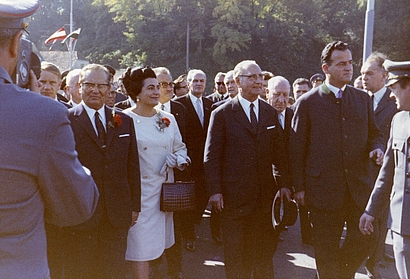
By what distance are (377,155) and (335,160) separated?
0.38 meters

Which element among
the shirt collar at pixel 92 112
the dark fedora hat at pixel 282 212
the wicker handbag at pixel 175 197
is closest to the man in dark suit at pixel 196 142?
the wicker handbag at pixel 175 197

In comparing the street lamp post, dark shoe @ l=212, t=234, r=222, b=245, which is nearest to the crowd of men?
dark shoe @ l=212, t=234, r=222, b=245

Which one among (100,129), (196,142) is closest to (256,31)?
(196,142)

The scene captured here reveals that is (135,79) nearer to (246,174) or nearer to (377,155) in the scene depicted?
(246,174)

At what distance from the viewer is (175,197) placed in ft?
15.4

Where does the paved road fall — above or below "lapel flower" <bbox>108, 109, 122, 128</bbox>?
below

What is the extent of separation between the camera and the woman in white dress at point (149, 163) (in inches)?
182

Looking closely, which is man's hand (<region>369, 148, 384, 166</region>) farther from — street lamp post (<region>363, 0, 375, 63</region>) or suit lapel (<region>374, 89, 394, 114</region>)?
street lamp post (<region>363, 0, 375, 63</region>)

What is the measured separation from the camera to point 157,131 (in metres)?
4.79

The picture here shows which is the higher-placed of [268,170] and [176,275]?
[268,170]

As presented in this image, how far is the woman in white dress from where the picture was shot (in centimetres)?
461

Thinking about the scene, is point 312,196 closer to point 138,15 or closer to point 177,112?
point 177,112

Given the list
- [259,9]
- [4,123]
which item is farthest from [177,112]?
[259,9]

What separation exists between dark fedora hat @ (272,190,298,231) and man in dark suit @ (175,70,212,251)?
184cm
